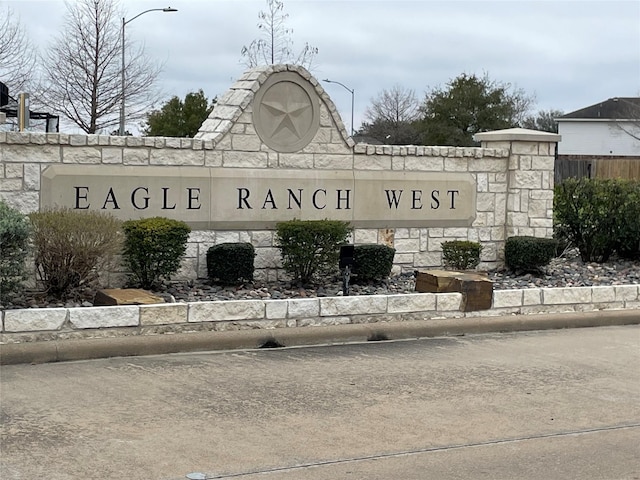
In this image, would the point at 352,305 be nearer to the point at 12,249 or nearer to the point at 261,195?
the point at 261,195

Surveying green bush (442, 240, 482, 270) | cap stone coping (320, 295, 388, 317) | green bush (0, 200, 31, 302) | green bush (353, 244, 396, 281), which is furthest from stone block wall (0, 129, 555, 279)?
cap stone coping (320, 295, 388, 317)

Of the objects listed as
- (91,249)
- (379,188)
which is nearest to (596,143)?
(379,188)

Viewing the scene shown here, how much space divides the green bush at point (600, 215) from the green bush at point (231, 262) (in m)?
5.86

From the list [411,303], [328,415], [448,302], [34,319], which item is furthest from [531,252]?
[34,319]

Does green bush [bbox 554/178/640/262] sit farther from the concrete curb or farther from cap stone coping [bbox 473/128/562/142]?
the concrete curb

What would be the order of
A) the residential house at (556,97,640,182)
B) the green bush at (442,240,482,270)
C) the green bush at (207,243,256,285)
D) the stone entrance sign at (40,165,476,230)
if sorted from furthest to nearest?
1. the residential house at (556,97,640,182)
2. the green bush at (442,240,482,270)
3. the green bush at (207,243,256,285)
4. the stone entrance sign at (40,165,476,230)

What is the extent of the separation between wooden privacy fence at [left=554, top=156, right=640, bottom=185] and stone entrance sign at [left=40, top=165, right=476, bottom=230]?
14.0 metres

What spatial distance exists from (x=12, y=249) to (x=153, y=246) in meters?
1.77

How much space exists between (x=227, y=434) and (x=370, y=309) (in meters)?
3.98

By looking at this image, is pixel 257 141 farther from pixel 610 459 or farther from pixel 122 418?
pixel 610 459

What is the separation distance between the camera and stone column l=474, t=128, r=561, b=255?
13203 mm

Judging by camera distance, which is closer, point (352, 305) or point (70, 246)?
point (70, 246)

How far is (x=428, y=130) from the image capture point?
153 feet

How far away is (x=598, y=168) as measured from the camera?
89.0 feet
